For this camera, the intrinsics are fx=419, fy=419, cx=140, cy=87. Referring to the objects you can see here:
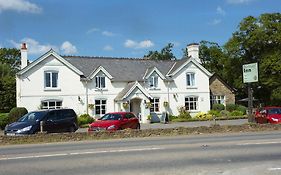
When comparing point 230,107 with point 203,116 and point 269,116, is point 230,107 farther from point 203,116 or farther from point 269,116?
Result: point 269,116

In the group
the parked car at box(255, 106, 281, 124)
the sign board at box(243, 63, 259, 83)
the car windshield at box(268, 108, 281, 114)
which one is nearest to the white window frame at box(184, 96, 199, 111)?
the parked car at box(255, 106, 281, 124)

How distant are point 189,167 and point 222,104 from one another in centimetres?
4274

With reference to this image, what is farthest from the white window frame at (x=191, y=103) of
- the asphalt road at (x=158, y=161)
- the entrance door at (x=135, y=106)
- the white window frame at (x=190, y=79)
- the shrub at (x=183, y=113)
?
the asphalt road at (x=158, y=161)

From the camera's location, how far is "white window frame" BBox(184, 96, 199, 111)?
49406mm

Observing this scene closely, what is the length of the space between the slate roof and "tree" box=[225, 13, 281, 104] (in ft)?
38.5

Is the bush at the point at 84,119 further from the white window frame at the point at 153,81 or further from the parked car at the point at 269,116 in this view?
the parked car at the point at 269,116

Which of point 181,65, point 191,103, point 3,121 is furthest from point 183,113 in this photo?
point 3,121

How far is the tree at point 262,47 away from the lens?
53906mm

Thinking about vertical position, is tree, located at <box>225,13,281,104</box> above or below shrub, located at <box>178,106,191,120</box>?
above

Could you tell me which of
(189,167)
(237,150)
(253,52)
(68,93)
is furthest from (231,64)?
(189,167)

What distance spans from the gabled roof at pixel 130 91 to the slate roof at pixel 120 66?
4.83ft

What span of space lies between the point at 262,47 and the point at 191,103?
1411 cm

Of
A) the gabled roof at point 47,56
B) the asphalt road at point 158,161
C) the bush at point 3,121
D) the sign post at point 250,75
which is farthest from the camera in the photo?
the gabled roof at point 47,56

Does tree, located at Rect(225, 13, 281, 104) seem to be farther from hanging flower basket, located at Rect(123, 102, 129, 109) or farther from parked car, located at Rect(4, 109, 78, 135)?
parked car, located at Rect(4, 109, 78, 135)
